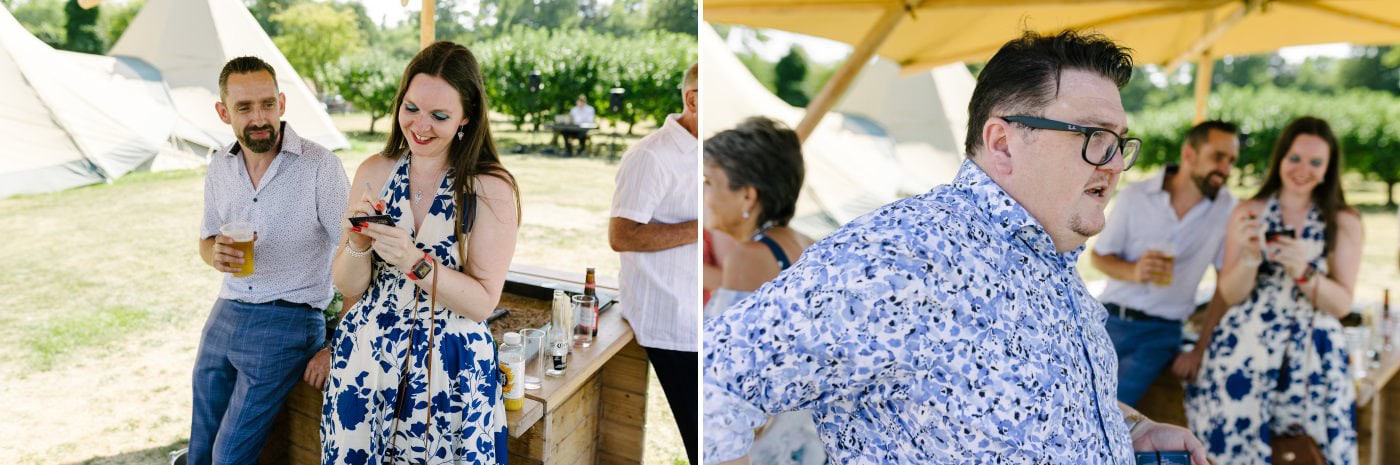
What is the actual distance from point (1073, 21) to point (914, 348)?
3534 mm

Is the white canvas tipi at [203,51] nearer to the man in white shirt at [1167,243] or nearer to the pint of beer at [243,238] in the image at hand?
the pint of beer at [243,238]

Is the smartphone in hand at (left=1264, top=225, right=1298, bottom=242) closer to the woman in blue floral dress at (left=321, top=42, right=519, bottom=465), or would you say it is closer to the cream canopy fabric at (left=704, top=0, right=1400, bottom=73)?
the cream canopy fabric at (left=704, top=0, right=1400, bottom=73)

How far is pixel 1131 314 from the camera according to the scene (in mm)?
3197

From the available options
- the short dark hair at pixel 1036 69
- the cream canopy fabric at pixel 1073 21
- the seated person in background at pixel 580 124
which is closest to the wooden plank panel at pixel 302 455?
the cream canopy fabric at pixel 1073 21

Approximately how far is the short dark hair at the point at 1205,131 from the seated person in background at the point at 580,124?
902 centimetres

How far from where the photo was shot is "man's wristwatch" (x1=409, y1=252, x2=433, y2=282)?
→ 173cm

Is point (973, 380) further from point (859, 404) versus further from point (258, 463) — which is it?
point (258, 463)

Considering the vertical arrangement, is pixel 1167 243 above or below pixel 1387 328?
above

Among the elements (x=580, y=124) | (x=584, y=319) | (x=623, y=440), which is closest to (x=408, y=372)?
(x=584, y=319)

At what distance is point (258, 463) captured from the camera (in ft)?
8.49

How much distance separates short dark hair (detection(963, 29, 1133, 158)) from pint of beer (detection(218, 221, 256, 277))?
1.67 m

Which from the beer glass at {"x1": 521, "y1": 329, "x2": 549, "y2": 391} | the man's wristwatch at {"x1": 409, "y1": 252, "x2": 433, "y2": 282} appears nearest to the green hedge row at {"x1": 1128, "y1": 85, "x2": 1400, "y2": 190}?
the beer glass at {"x1": 521, "y1": 329, "x2": 549, "y2": 391}

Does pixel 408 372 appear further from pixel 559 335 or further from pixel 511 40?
pixel 511 40

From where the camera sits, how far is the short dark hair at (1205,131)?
3066mm
